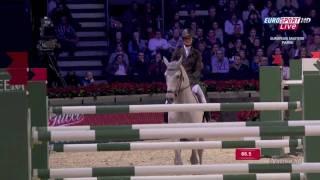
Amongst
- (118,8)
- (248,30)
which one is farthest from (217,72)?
(118,8)

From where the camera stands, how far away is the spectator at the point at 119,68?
17.9m

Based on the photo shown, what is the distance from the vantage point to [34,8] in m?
19.0

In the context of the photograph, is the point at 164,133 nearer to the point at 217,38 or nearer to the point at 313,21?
the point at 217,38

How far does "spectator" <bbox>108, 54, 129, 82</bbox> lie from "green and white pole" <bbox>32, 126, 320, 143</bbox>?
13806 millimetres

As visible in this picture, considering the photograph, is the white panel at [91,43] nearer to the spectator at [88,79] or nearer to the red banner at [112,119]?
the spectator at [88,79]

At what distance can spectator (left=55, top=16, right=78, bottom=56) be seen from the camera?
18578 millimetres

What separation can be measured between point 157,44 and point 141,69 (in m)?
0.78

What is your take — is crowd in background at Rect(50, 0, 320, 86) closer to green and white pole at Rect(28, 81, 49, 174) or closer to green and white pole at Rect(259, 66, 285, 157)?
green and white pole at Rect(259, 66, 285, 157)

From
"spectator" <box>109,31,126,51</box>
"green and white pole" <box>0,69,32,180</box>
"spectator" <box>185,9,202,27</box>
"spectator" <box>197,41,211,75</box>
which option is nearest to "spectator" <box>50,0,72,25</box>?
"spectator" <box>109,31,126,51</box>

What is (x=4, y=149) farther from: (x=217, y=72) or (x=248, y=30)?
(x=248, y=30)

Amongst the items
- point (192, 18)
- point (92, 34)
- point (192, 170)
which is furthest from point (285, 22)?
point (192, 170)

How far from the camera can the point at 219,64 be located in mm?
18234

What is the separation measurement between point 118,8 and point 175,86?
10468 millimetres

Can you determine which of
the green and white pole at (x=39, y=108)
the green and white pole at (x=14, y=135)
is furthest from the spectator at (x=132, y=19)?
the green and white pole at (x=14, y=135)
